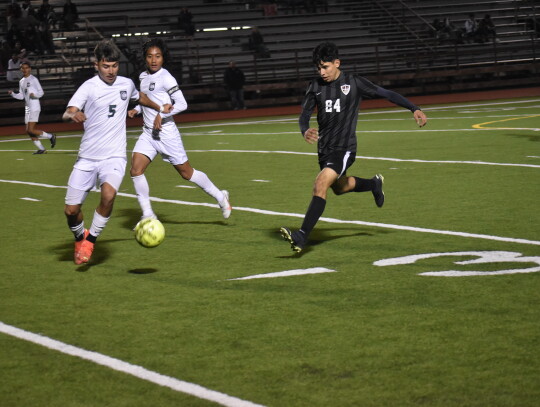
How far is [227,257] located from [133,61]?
26.9m

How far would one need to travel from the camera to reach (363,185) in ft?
33.7

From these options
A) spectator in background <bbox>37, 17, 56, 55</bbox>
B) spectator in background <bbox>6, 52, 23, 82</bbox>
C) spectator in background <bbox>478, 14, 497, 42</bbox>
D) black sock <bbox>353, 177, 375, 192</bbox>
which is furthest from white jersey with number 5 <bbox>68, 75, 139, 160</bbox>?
spectator in background <bbox>478, 14, 497, 42</bbox>

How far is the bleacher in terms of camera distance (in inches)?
1462

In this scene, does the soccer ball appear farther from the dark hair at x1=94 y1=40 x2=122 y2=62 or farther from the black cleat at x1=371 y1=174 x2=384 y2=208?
the black cleat at x1=371 y1=174 x2=384 y2=208

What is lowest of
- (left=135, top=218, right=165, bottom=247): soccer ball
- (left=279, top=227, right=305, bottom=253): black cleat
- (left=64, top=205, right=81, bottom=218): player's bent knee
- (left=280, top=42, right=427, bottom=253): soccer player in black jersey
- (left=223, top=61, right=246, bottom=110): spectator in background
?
(left=223, top=61, right=246, bottom=110): spectator in background

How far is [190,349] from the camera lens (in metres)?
5.91

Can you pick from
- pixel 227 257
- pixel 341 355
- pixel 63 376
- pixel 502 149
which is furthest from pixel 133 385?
pixel 502 149

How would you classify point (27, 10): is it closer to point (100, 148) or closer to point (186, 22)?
point (186, 22)

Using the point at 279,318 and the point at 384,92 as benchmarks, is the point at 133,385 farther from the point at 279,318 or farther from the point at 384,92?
the point at 384,92

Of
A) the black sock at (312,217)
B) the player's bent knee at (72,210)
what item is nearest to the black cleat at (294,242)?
the black sock at (312,217)

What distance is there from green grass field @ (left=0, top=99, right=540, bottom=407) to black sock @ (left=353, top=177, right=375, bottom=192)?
0.42m

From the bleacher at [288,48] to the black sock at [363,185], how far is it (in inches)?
983

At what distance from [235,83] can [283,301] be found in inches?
1149

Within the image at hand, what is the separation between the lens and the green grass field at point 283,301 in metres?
5.17
